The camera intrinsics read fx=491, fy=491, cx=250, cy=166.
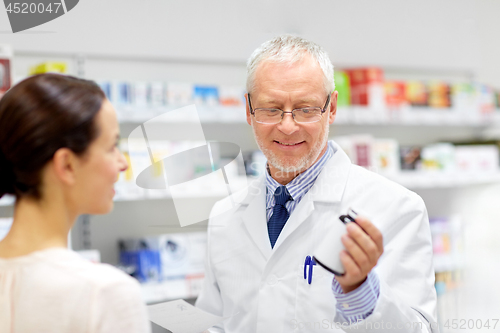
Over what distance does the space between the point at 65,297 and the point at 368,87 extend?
276 cm

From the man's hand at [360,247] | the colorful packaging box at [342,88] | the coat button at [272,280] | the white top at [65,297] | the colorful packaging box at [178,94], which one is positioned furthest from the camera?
the colorful packaging box at [342,88]

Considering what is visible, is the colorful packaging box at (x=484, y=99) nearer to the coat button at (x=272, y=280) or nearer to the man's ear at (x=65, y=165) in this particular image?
the coat button at (x=272, y=280)

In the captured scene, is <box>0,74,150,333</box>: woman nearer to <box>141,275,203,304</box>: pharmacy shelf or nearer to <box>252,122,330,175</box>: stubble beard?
<box>252,122,330,175</box>: stubble beard

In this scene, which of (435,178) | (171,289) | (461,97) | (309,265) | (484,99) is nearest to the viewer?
(309,265)

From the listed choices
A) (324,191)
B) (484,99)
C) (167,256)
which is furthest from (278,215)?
(484,99)

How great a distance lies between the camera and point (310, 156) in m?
1.66

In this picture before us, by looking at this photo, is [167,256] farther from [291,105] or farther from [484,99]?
[484,99]

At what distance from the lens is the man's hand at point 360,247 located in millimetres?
1022

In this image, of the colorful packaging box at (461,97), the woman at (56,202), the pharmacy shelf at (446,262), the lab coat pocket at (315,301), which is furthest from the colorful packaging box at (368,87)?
the woman at (56,202)

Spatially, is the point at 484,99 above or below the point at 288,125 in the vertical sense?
below

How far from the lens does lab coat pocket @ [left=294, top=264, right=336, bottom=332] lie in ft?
4.90

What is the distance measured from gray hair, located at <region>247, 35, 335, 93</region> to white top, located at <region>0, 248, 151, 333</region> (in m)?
1.02

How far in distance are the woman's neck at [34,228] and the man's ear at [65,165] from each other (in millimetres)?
52

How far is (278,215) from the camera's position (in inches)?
66.3
